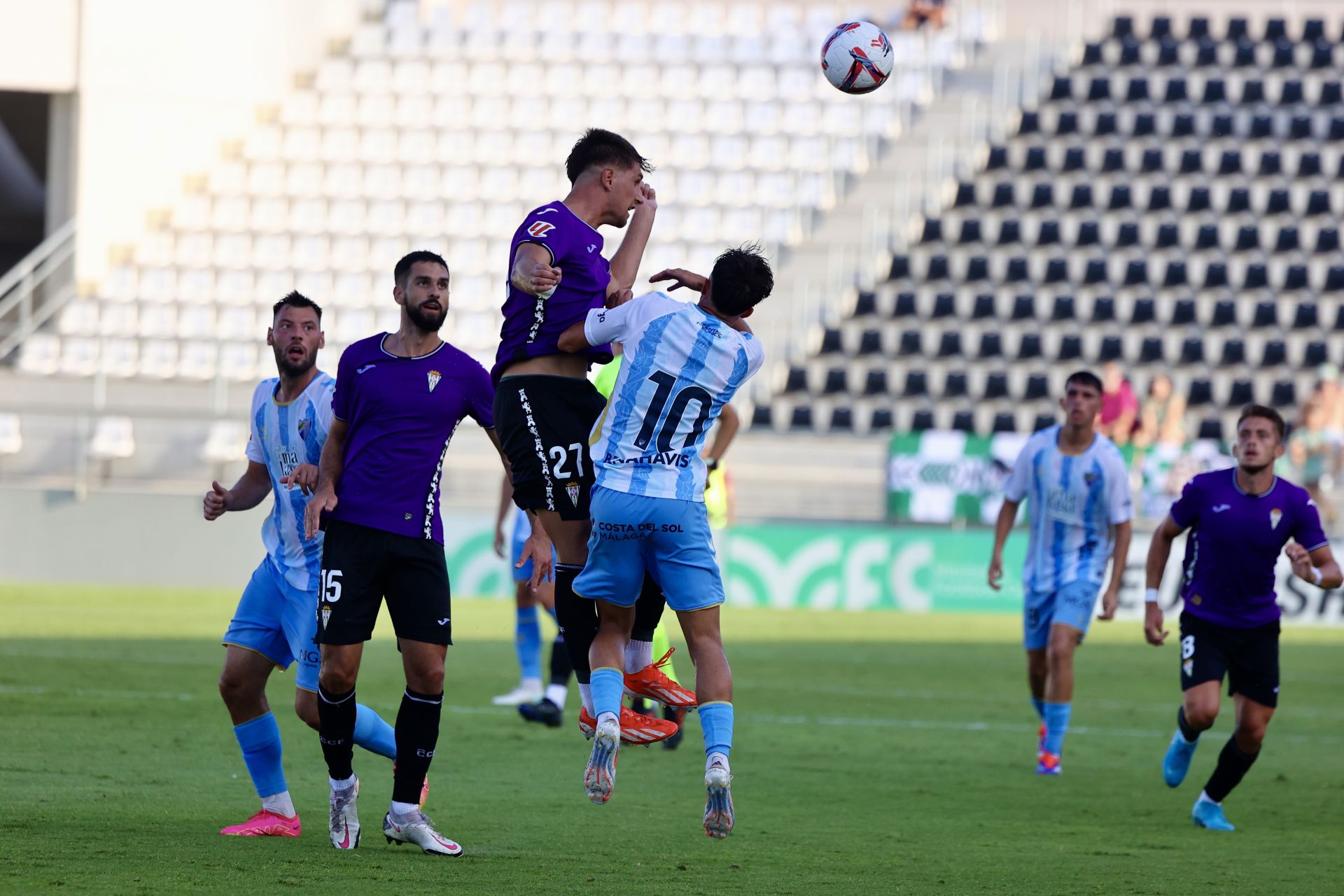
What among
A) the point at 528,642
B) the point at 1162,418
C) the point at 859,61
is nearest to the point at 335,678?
the point at 859,61

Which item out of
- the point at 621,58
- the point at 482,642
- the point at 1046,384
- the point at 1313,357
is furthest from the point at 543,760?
the point at 621,58

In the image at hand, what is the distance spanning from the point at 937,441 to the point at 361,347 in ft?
49.1

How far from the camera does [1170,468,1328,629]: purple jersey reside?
28.1 feet

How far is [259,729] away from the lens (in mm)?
7051

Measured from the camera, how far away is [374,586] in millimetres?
6469

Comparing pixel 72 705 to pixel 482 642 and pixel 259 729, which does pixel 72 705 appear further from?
pixel 482 642

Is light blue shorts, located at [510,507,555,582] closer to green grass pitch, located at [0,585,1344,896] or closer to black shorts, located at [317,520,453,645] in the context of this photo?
green grass pitch, located at [0,585,1344,896]

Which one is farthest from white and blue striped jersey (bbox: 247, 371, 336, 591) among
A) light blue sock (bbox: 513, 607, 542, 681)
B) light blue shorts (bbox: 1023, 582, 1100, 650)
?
light blue shorts (bbox: 1023, 582, 1100, 650)

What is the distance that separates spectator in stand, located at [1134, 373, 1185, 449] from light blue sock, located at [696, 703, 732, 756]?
51.0 ft

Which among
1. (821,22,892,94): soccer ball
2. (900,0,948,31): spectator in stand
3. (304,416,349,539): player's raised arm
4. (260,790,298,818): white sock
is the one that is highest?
(900,0,948,31): spectator in stand

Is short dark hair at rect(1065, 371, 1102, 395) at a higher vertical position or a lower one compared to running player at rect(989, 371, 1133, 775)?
higher

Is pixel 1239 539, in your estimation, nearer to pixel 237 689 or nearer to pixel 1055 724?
pixel 1055 724

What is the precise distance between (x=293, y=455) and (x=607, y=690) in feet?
5.42

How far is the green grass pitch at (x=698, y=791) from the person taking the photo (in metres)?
6.30
